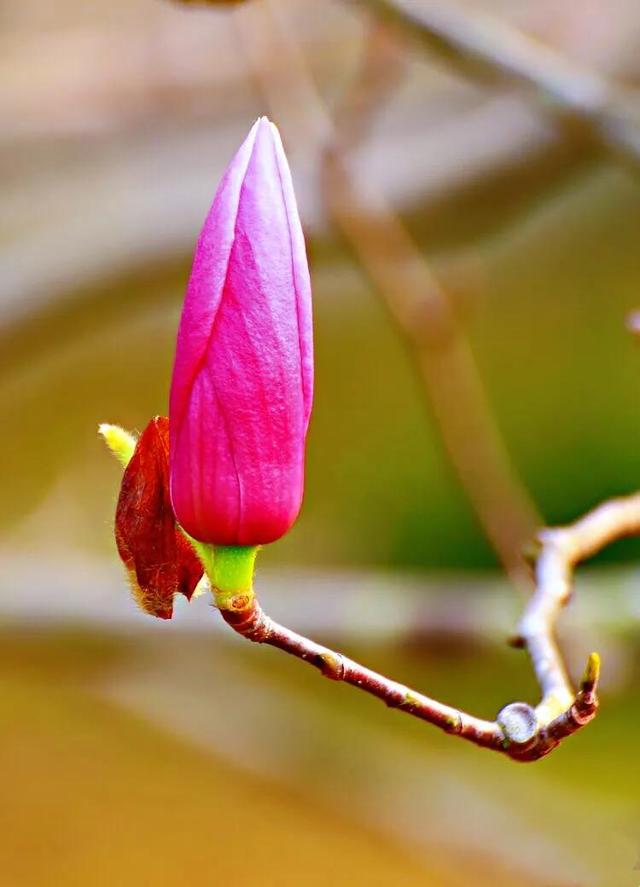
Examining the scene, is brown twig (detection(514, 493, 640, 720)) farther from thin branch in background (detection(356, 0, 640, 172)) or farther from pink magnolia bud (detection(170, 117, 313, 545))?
thin branch in background (detection(356, 0, 640, 172))

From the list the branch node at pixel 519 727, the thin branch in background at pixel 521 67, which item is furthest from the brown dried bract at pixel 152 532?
the thin branch in background at pixel 521 67

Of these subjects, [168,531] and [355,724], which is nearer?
[168,531]

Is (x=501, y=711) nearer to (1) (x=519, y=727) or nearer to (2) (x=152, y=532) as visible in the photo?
(1) (x=519, y=727)

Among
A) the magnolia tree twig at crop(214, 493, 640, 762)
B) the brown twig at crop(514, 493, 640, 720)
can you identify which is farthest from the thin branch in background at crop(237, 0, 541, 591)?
the magnolia tree twig at crop(214, 493, 640, 762)

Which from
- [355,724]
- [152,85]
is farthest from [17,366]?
[355,724]

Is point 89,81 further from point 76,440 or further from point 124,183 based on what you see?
point 76,440
